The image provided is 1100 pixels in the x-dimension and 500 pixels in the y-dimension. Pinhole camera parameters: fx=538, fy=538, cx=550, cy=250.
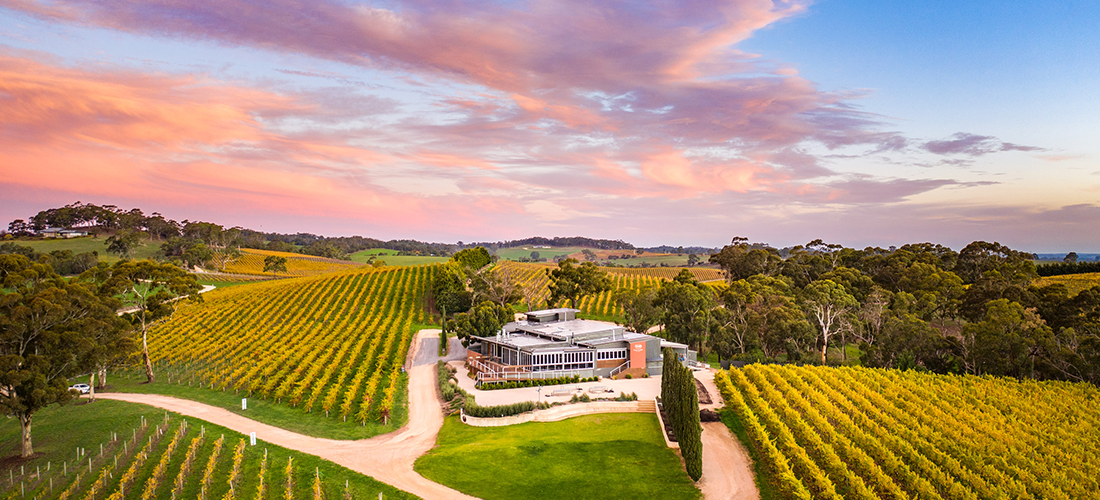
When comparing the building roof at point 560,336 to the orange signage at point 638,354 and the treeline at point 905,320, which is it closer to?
the orange signage at point 638,354

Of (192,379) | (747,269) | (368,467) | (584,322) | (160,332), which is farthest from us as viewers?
(747,269)

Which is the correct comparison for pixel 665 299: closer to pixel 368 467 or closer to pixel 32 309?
pixel 368 467

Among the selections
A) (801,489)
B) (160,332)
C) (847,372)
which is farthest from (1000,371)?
(160,332)

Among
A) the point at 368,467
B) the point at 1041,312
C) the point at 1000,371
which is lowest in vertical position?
the point at 368,467

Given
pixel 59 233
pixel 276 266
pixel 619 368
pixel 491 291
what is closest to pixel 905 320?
pixel 619 368

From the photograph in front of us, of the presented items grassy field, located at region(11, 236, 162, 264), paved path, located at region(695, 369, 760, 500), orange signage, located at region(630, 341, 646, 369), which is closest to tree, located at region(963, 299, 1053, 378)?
paved path, located at region(695, 369, 760, 500)

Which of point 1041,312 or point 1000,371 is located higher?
point 1041,312

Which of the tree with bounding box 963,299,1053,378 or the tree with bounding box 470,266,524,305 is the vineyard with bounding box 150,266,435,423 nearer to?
the tree with bounding box 470,266,524,305
